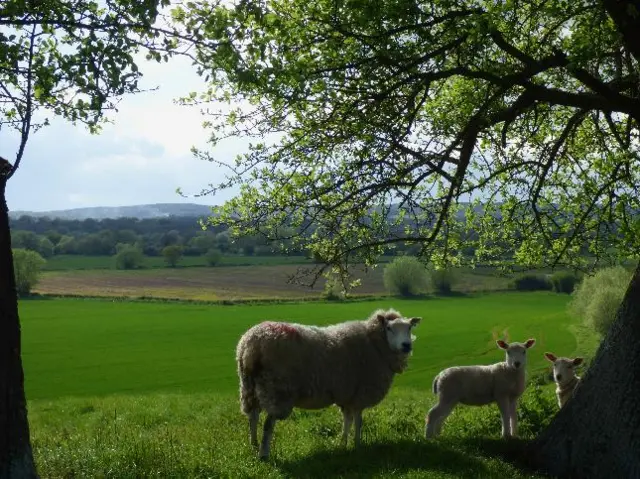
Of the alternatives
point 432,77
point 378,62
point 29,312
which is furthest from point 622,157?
point 29,312

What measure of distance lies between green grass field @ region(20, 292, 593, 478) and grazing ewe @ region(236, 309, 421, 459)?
0.59 m

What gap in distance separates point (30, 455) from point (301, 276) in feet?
13.9

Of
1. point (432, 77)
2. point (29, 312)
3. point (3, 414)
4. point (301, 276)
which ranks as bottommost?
point (29, 312)

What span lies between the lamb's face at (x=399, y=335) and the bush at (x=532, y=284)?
237 feet

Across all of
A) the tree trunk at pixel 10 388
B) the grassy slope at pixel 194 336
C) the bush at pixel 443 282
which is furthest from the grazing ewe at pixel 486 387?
the bush at pixel 443 282

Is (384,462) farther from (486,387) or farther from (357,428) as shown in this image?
(486,387)

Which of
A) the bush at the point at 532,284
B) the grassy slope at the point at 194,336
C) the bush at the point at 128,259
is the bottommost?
the grassy slope at the point at 194,336

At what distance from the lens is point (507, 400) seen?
11.4 metres

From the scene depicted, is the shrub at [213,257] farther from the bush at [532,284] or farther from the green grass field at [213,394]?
the bush at [532,284]

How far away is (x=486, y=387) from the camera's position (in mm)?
11531

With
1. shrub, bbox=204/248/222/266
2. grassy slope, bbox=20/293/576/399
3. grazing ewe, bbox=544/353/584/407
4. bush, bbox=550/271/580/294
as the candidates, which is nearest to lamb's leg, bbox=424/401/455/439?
grazing ewe, bbox=544/353/584/407

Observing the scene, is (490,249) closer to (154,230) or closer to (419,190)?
(419,190)

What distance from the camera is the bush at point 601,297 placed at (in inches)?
1891

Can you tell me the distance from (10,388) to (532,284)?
78827 millimetres
